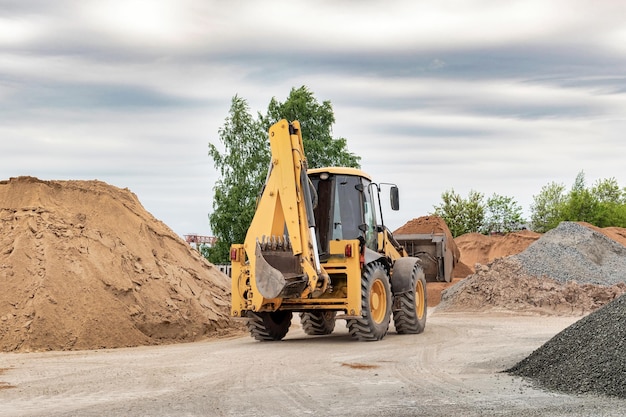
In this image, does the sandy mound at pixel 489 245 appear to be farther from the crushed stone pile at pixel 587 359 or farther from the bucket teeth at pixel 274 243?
the crushed stone pile at pixel 587 359

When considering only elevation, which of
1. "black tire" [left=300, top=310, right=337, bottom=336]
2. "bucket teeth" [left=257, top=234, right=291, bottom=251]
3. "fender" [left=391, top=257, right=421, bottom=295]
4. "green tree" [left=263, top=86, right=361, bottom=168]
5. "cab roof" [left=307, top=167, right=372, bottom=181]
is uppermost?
"green tree" [left=263, top=86, right=361, bottom=168]

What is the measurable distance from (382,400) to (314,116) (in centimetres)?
3333

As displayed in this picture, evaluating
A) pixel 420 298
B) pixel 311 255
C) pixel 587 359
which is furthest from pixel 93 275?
pixel 587 359

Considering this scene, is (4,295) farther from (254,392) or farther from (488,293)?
A: (488,293)

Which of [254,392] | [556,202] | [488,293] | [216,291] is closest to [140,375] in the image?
[254,392]

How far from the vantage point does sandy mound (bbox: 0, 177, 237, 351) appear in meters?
16.0

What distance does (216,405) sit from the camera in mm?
8758

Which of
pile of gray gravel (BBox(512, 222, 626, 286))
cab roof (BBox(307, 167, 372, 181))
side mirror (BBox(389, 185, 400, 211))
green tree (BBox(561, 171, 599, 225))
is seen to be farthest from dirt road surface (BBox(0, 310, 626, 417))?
green tree (BBox(561, 171, 599, 225))

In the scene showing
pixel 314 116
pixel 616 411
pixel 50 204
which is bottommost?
pixel 616 411

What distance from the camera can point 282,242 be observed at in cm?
1477

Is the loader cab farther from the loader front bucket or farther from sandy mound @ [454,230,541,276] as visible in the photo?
sandy mound @ [454,230,541,276]

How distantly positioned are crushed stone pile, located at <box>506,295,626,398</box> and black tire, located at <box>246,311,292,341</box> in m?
5.71

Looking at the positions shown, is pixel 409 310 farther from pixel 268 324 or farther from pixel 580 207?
pixel 580 207

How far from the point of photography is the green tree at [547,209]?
71875mm
